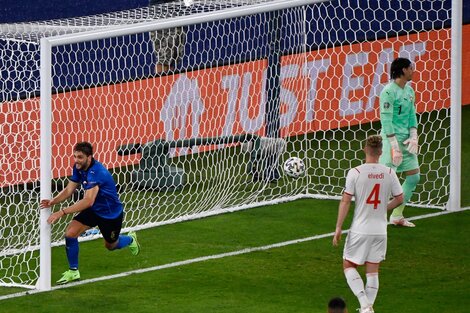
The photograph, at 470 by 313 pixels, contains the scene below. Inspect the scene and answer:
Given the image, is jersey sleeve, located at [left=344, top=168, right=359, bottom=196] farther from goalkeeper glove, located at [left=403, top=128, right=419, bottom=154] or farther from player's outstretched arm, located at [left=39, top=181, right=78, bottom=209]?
goalkeeper glove, located at [left=403, top=128, right=419, bottom=154]

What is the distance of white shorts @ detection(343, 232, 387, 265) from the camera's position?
435 inches

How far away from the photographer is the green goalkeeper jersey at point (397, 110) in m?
14.0

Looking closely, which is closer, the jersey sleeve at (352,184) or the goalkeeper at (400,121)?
the jersey sleeve at (352,184)

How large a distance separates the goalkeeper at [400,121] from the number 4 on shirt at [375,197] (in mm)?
3016

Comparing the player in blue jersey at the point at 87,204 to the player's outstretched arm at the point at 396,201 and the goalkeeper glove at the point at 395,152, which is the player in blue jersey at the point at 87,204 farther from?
the goalkeeper glove at the point at 395,152

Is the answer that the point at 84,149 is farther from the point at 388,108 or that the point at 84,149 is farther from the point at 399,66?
the point at 399,66

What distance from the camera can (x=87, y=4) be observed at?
1956 cm

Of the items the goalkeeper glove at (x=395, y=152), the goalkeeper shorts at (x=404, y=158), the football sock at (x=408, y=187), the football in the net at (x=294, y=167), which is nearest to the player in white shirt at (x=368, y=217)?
the goalkeeper glove at (x=395, y=152)

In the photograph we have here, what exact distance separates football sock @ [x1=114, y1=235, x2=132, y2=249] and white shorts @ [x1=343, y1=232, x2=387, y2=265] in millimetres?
2865

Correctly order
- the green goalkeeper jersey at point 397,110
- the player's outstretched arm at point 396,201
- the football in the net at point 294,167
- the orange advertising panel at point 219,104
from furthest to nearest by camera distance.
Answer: the football in the net at point 294,167, the orange advertising panel at point 219,104, the green goalkeeper jersey at point 397,110, the player's outstretched arm at point 396,201

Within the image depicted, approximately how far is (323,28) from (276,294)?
8.24 m

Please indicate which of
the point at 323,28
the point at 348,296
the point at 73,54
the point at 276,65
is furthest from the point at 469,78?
the point at 348,296

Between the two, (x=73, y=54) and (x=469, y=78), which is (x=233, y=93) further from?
(x=469, y=78)

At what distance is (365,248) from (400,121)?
3.41 metres
